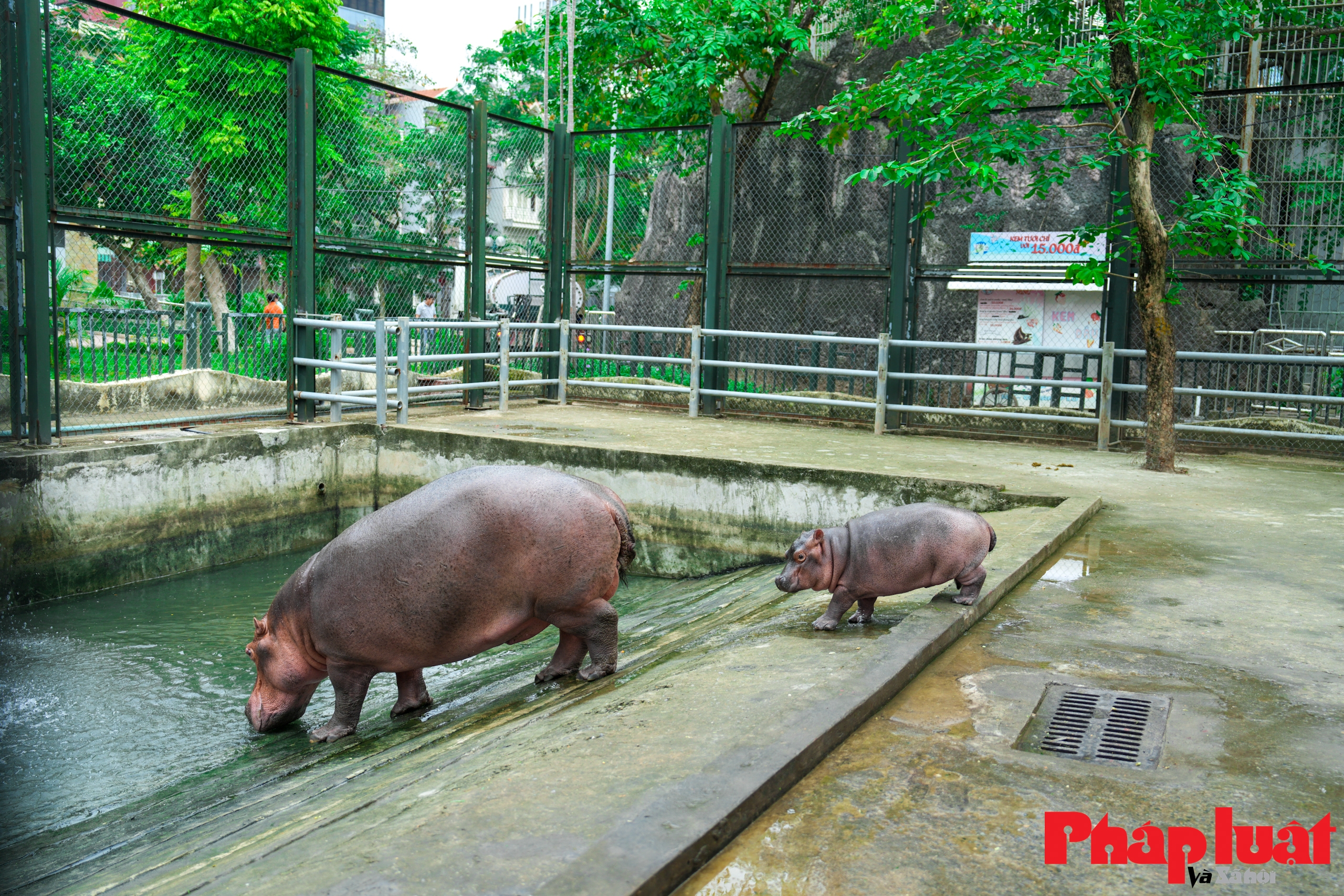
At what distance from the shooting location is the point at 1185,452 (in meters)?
10.3

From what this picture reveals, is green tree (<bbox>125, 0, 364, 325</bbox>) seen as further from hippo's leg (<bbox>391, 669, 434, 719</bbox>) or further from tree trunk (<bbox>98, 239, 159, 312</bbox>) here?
hippo's leg (<bbox>391, 669, 434, 719</bbox>)

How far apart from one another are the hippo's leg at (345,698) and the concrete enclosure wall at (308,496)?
3.85 m

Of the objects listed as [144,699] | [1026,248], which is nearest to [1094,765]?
[144,699]

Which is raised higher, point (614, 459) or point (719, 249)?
point (719, 249)

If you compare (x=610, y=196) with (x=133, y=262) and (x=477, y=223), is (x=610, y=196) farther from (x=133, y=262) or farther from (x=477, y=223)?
(x=133, y=262)

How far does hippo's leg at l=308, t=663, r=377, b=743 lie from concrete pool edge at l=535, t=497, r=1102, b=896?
2.17 metres

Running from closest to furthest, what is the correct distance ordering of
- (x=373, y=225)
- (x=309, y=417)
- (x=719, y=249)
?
(x=309, y=417)
(x=373, y=225)
(x=719, y=249)

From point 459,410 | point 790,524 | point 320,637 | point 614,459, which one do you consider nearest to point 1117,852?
point 320,637

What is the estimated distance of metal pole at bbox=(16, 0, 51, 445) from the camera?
7.36m

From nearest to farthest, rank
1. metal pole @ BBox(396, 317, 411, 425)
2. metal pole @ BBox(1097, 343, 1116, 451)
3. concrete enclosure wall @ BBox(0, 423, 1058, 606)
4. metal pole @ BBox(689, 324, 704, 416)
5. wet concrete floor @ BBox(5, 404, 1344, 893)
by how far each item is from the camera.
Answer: wet concrete floor @ BBox(5, 404, 1344, 893), concrete enclosure wall @ BBox(0, 423, 1058, 606), metal pole @ BBox(396, 317, 411, 425), metal pole @ BBox(1097, 343, 1116, 451), metal pole @ BBox(689, 324, 704, 416)

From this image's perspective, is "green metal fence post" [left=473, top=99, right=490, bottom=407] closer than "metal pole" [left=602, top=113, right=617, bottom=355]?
Yes

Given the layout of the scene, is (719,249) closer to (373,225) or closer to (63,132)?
(373,225)

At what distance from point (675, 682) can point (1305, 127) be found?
35.4 ft

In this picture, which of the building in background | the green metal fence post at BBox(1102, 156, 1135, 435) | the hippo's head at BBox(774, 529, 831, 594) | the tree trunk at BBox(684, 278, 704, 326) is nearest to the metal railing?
the green metal fence post at BBox(1102, 156, 1135, 435)
